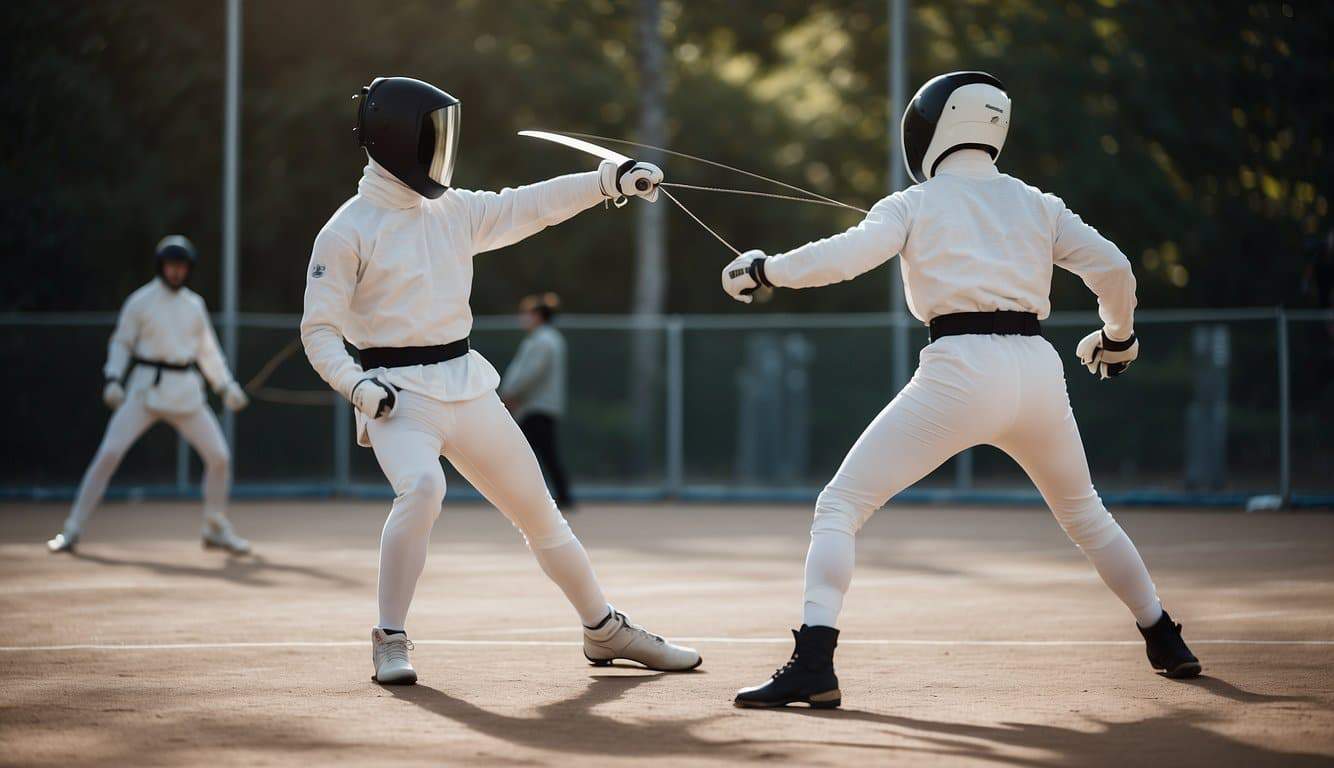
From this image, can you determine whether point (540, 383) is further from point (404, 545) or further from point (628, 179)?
point (404, 545)

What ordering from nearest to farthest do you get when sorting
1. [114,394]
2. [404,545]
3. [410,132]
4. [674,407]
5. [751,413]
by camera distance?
1. [404,545]
2. [410,132]
3. [114,394]
4. [674,407]
5. [751,413]

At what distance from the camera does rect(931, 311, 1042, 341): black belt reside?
6004 millimetres

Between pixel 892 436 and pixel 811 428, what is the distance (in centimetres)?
1545

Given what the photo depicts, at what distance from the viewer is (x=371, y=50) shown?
26.3m

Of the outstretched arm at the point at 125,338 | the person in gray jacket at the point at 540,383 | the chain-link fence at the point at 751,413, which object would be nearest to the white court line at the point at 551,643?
the outstretched arm at the point at 125,338

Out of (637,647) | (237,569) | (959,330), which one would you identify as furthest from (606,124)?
(959,330)

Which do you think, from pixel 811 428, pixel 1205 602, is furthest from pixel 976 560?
pixel 811 428

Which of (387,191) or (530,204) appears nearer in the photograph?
(387,191)

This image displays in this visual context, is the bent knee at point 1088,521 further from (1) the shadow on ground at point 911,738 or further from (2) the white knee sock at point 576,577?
(2) the white knee sock at point 576,577

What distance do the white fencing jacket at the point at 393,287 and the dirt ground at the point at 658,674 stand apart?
46.3 inches

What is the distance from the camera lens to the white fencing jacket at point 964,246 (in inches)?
233

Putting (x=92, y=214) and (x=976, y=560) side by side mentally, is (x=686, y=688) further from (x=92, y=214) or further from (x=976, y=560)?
(x=92, y=214)

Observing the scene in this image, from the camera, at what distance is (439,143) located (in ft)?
21.7

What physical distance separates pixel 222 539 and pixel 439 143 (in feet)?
21.9
